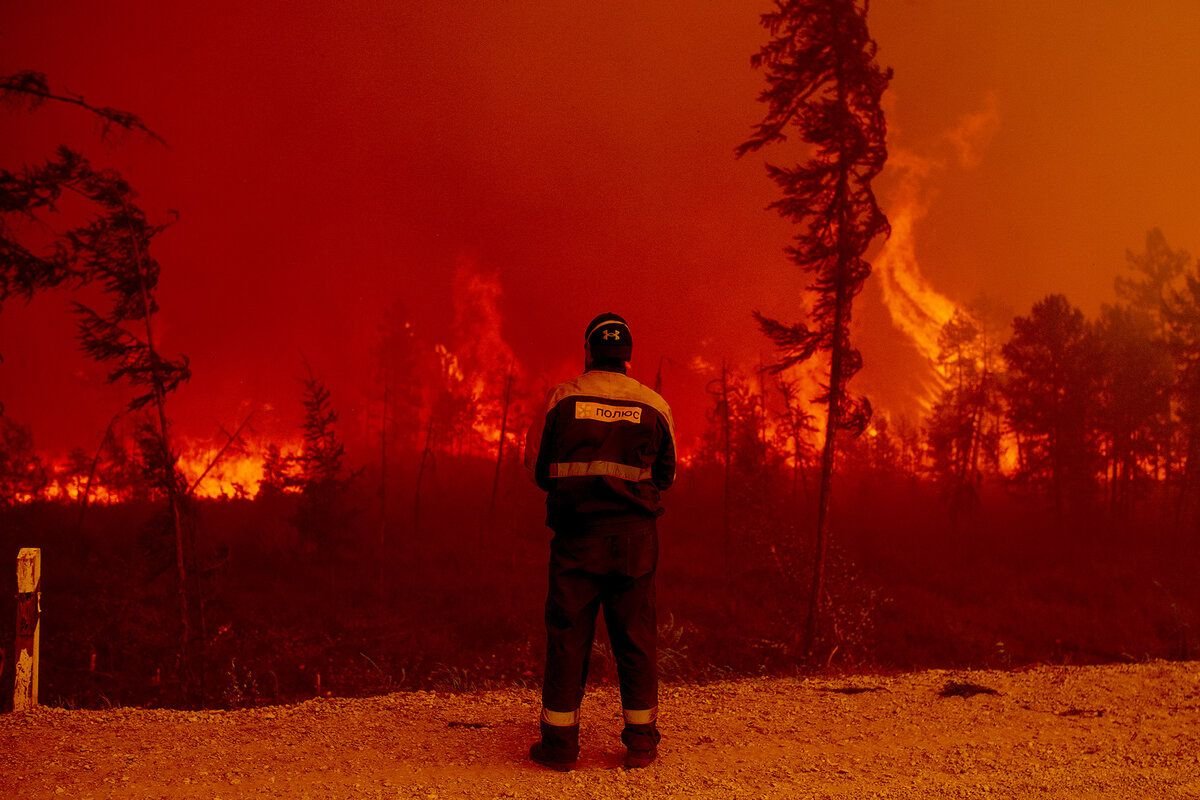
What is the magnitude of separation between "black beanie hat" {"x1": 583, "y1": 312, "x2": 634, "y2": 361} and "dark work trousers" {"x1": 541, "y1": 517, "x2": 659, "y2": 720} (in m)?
1.17

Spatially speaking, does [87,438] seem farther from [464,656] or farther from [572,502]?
[572,502]

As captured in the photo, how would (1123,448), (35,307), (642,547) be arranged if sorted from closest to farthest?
(642,547)
(1123,448)
(35,307)

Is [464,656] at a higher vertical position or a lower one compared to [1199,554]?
lower

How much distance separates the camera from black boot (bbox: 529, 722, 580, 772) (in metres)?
5.18

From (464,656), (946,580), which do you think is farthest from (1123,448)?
(464,656)

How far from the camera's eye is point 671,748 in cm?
566

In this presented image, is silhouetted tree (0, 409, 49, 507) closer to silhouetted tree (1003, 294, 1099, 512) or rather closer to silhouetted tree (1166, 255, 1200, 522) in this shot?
silhouetted tree (1003, 294, 1099, 512)

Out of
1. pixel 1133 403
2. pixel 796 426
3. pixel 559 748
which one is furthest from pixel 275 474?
pixel 1133 403

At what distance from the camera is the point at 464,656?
84.3 feet

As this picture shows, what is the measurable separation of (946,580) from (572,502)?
33865mm

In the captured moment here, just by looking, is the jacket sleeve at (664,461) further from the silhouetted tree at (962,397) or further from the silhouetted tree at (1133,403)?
the silhouetted tree at (1133,403)

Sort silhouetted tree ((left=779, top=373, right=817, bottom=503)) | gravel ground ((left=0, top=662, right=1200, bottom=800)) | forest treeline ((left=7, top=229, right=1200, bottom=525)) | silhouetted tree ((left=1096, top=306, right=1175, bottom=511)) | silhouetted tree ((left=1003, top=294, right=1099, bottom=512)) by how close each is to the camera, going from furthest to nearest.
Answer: silhouetted tree ((left=1096, top=306, right=1175, bottom=511))
silhouetted tree ((left=1003, top=294, right=1099, bottom=512))
forest treeline ((left=7, top=229, right=1200, bottom=525))
silhouetted tree ((left=779, top=373, right=817, bottom=503))
gravel ground ((left=0, top=662, right=1200, bottom=800))

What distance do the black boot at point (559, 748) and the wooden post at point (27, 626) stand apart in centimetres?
479

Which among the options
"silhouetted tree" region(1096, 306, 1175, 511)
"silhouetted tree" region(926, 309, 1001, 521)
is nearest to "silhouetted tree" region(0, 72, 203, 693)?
"silhouetted tree" region(926, 309, 1001, 521)
